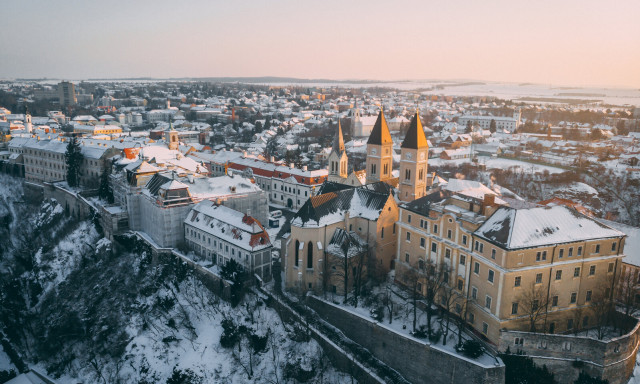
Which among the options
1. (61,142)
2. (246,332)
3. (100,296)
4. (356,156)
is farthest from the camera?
(356,156)

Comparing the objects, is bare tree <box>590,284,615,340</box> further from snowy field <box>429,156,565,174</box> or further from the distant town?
snowy field <box>429,156,565,174</box>

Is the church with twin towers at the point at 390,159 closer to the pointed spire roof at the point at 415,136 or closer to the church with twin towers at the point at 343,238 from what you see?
the pointed spire roof at the point at 415,136

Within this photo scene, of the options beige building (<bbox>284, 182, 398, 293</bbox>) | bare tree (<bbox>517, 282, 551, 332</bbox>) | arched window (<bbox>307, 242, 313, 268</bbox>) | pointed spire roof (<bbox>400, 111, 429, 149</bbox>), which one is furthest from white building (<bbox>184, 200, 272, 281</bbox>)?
bare tree (<bbox>517, 282, 551, 332</bbox>)

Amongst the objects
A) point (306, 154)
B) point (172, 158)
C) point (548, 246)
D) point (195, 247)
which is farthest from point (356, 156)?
point (548, 246)

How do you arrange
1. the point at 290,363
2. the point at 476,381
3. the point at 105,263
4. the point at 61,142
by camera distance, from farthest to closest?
the point at 61,142 < the point at 105,263 < the point at 290,363 < the point at 476,381

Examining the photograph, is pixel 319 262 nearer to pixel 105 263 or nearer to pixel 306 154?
pixel 105 263

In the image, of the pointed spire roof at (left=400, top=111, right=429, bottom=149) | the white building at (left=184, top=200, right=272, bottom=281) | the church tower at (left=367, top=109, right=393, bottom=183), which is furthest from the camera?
the church tower at (left=367, top=109, right=393, bottom=183)
